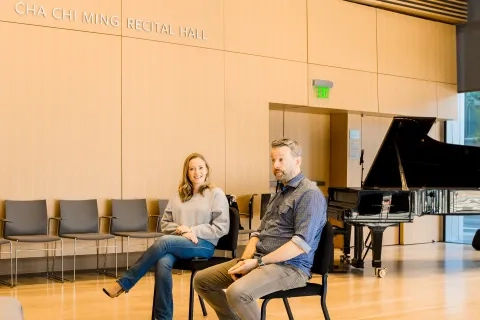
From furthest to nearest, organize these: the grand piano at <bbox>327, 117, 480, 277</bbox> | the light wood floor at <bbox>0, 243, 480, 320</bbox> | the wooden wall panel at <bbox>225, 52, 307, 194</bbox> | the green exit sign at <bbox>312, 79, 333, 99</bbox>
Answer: the green exit sign at <bbox>312, 79, 333, 99</bbox>, the wooden wall panel at <bbox>225, 52, 307, 194</bbox>, the grand piano at <bbox>327, 117, 480, 277</bbox>, the light wood floor at <bbox>0, 243, 480, 320</bbox>

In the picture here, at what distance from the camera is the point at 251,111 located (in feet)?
31.2

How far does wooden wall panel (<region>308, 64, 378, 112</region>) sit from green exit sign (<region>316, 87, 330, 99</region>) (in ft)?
0.19

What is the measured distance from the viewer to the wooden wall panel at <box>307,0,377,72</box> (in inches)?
402

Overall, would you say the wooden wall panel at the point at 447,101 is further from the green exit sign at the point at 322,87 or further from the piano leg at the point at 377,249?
the piano leg at the point at 377,249

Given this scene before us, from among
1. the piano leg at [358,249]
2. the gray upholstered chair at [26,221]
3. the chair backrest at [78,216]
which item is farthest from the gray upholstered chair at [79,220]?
the piano leg at [358,249]

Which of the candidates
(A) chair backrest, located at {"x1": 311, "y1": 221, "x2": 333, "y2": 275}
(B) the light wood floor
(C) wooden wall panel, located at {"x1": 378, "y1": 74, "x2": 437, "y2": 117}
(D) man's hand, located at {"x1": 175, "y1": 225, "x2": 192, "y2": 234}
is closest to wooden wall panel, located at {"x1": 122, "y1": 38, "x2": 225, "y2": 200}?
(B) the light wood floor

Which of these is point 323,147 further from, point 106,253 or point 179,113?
point 106,253

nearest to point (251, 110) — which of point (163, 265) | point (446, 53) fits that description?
point (446, 53)

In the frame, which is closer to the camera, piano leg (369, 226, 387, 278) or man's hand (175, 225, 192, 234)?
man's hand (175, 225, 192, 234)

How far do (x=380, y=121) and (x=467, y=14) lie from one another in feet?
7.98

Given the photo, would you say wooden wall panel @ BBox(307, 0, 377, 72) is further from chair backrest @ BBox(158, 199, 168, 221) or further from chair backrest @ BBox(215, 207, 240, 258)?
chair backrest @ BBox(215, 207, 240, 258)

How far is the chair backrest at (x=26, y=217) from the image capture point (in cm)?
745

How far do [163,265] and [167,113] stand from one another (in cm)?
421

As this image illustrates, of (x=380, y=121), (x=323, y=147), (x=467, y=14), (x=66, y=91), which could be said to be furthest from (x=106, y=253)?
(x=467, y=14)
